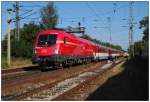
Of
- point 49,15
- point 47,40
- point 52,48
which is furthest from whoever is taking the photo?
point 49,15

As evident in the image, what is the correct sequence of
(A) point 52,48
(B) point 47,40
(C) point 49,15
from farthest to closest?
(C) point 49,15
(B) point 47,40
(A) point 52,48

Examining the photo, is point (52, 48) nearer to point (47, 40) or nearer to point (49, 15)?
point (47, 40)

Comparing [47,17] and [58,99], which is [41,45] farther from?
[47,17]

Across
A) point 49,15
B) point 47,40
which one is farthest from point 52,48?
point 49,15

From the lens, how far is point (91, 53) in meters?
46.5

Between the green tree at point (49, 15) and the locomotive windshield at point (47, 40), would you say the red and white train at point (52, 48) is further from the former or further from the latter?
the green tree at point (49, 15)

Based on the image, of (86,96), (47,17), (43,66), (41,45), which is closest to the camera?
(86,96)

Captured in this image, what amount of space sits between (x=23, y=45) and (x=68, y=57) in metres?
17.7

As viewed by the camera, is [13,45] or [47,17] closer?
[13,45]

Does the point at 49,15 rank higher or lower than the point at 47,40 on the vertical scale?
higher

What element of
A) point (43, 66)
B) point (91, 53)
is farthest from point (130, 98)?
point (91, 53)

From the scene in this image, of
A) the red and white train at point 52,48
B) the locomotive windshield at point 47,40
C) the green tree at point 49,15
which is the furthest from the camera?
the green tree at point 49,15

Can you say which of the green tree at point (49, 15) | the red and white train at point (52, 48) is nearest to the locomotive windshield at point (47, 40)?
the red and white train at point (52, 48)

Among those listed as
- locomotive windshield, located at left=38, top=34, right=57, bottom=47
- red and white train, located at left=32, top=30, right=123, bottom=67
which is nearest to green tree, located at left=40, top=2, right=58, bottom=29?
red and white train, located at left=32, top=30, right=123, bottom=67
